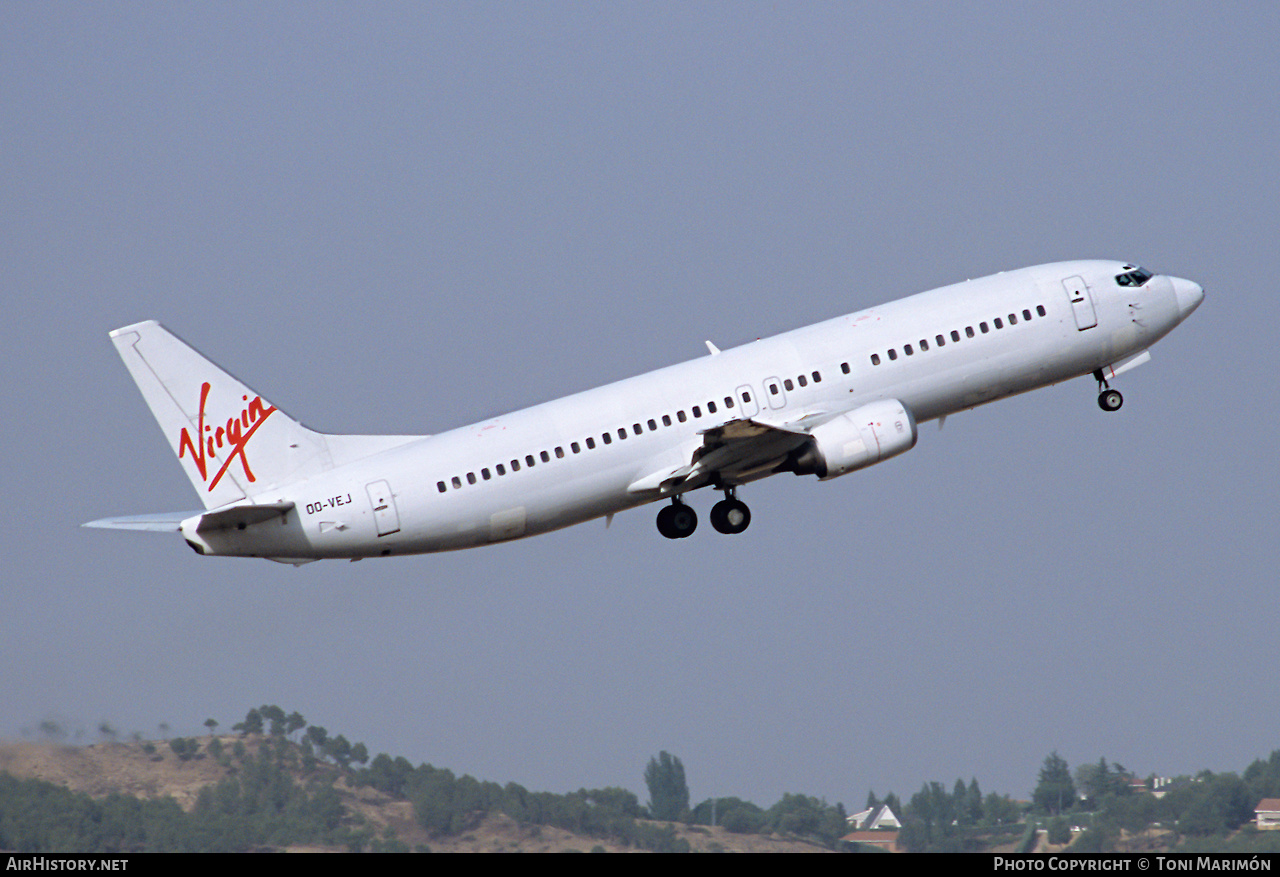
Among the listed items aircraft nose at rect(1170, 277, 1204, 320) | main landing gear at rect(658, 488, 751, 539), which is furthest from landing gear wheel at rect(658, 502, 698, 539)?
aircraft nose at rect(1170, 277, 1204, 320)

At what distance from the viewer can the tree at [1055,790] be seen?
4003 inches

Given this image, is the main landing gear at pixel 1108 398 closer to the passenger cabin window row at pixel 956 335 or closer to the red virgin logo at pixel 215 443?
the passenger cabin window row at pixel 956 335

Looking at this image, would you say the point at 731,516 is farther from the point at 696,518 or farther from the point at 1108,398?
the point at 1108,398

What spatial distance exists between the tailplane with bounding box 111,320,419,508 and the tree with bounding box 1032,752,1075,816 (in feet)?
208

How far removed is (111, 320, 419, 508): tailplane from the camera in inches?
1980

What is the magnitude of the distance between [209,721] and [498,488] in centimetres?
2554

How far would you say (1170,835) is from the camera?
88.0 m

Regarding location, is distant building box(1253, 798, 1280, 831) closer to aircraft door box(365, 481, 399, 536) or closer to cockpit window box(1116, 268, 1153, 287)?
cockpit window box(1116, 268, 1153, 287)

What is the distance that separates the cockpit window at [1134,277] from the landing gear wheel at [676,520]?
15787 millimetres

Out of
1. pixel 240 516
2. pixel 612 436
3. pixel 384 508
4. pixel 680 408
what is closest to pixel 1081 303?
pixel 680 408

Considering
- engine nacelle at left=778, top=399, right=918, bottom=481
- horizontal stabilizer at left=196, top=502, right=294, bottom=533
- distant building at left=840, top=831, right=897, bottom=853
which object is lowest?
distant building at left=840, top=831, right=897, bottom=853

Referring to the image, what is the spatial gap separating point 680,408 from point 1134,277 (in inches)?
644
